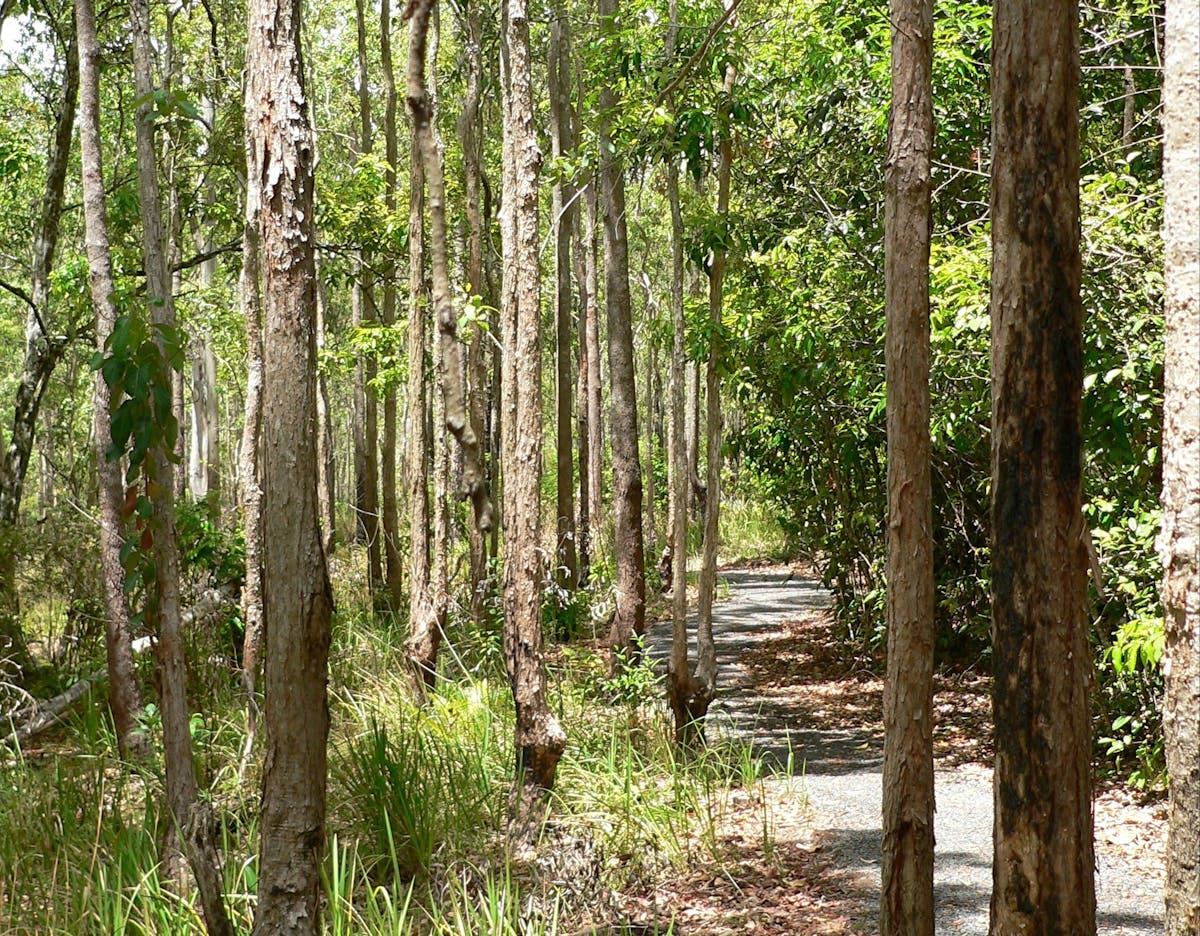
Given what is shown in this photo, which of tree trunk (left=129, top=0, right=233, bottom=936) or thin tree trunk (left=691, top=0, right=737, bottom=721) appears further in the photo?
thin tree trunk (left=691, top=0, right=737, bottom=721)

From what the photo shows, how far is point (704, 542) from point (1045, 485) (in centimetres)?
576

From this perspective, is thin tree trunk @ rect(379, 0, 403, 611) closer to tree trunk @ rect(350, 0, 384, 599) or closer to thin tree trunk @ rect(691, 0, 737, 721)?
tree trunk @ rect(350, 0, 384, 599)

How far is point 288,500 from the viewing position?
12.8 feet

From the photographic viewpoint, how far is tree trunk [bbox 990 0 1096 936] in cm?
363

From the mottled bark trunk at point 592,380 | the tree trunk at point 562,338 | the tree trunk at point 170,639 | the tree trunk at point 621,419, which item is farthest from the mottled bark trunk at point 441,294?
the mottled bark trunk at point 592,380

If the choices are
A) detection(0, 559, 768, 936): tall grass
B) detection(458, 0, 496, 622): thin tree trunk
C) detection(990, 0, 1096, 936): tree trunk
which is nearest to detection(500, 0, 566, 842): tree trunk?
detection(0, 559, 768, 936): tall grass

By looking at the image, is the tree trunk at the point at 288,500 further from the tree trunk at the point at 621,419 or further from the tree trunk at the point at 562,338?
the tree trunk at the point at 562,338

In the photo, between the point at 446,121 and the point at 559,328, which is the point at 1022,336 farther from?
the point at 446,121

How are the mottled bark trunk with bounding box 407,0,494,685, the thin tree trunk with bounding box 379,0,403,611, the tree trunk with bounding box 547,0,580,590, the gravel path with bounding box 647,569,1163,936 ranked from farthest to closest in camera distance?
the tree trunk with bounding box 547,0,580,590 < the thin tree trunk with bounding box 379,0,403,611 < the mottled bark trunk with bounding box 407,0,494,685 < the gravel path with bounding box 647,569,1163,936

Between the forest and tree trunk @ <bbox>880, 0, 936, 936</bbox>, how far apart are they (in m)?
0.02

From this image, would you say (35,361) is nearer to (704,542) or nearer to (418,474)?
(418,474)

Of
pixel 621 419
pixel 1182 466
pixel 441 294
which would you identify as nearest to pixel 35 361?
pixel 621 419

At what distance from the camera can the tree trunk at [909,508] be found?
491 centimetres

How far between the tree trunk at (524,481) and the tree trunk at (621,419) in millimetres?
1592
